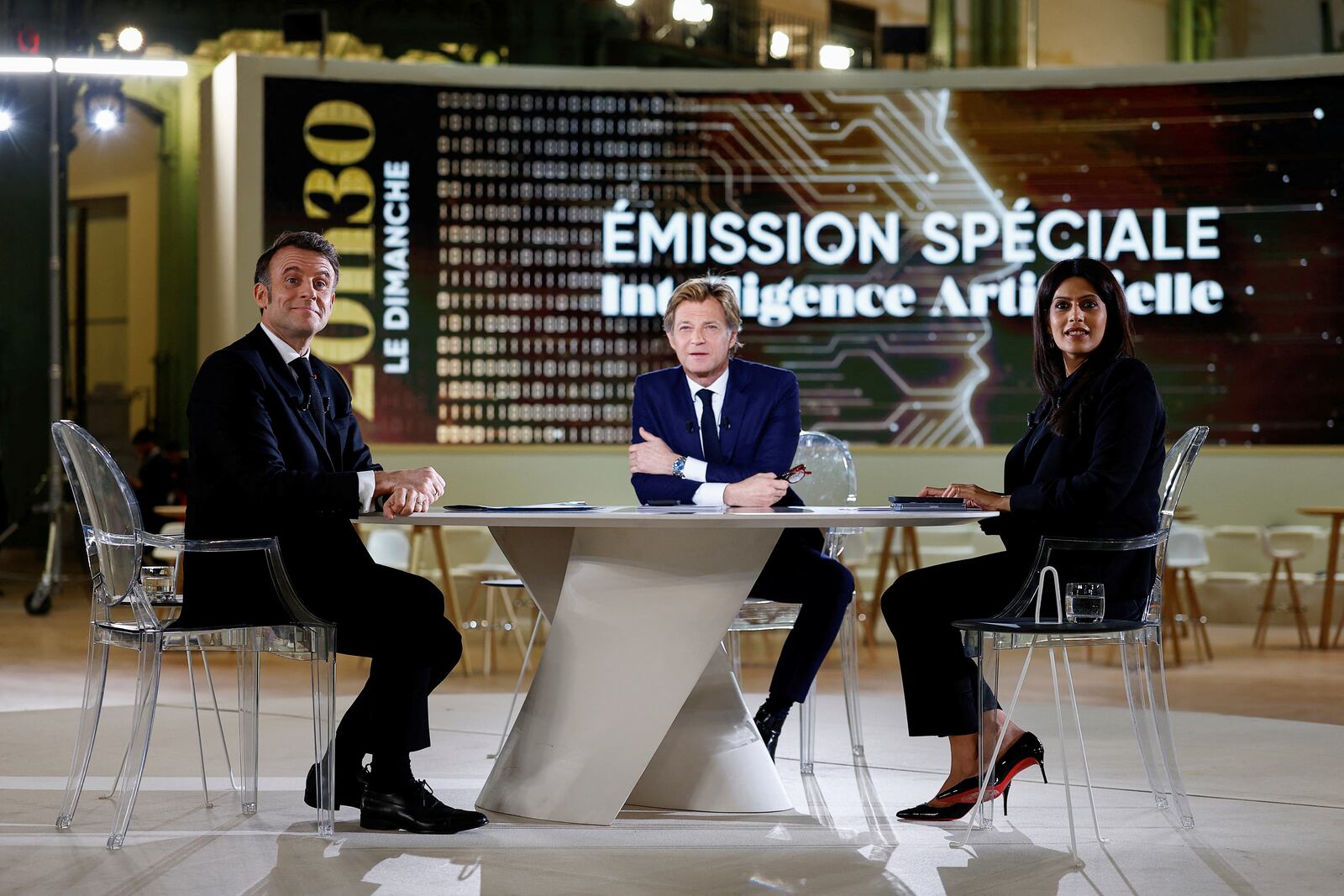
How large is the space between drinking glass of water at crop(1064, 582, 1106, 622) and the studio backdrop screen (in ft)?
16.5

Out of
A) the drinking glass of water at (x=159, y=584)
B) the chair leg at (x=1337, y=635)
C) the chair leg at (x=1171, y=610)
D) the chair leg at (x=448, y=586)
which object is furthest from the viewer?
the chair leg at (x=1337, y=635)

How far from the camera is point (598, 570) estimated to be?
329cm

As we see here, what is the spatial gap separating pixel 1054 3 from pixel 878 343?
245cm

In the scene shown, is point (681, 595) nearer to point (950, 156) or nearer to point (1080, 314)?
point (1080, 314)

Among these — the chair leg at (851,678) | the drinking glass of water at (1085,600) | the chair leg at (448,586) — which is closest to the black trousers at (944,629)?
the drinking glass of water at (1085,600)

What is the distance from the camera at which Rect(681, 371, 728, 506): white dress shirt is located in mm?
3689

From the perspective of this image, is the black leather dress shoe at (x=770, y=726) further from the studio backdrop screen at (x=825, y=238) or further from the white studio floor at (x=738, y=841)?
the studio backdrop screen at (x=825, y=238)

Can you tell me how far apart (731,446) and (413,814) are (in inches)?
51.3

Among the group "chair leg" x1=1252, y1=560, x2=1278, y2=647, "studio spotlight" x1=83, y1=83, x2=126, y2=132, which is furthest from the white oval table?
"studio spotlight" x1=83, y1=83, x2=126, y2=132

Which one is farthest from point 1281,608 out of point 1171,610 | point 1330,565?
point 1171,610

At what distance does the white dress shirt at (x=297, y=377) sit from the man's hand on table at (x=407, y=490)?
Answer: 0.03 m

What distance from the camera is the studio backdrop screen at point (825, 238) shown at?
807 cm

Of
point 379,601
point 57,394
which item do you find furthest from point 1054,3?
point 379,601

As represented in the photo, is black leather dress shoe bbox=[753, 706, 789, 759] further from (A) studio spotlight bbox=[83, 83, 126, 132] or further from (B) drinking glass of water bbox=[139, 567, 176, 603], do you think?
(A) studio spotlight bbox=[83, 83, 126, 132]
